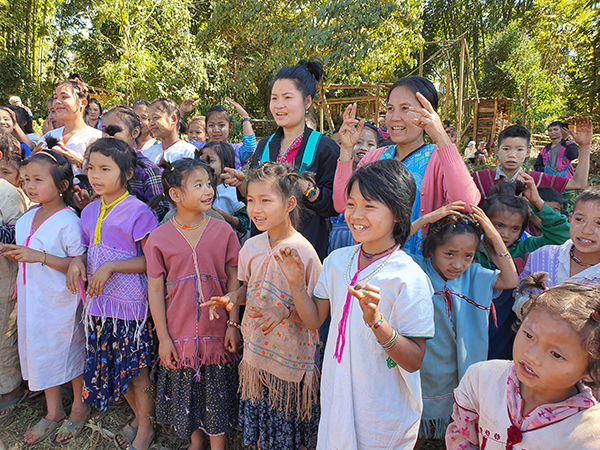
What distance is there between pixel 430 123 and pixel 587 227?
0.90 meters

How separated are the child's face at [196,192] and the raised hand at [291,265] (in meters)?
0.77

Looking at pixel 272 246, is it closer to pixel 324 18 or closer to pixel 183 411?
pixel 183 411

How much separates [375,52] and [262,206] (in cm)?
946

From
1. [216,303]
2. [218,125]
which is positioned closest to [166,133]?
[218,125]

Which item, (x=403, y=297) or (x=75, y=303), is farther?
(x=75, y=303)

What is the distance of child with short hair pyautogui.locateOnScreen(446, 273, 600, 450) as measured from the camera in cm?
112

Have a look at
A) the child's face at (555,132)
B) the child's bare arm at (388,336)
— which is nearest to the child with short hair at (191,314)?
the child's bare arm at (388,336)

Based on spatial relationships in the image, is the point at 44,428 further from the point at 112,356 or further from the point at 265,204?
the point at 265,204

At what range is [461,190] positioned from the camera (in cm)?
189

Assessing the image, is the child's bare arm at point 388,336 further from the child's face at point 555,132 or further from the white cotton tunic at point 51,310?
the child's face at point 555,132

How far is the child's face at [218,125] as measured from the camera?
4551mm

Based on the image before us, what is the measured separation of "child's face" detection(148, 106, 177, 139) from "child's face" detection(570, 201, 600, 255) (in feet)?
9.83

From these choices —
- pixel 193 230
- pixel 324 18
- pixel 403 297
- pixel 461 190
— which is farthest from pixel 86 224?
pixel 324 18

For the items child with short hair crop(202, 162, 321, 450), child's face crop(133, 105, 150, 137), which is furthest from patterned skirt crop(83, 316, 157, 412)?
child's face crop(133, 105, 150, 137)
